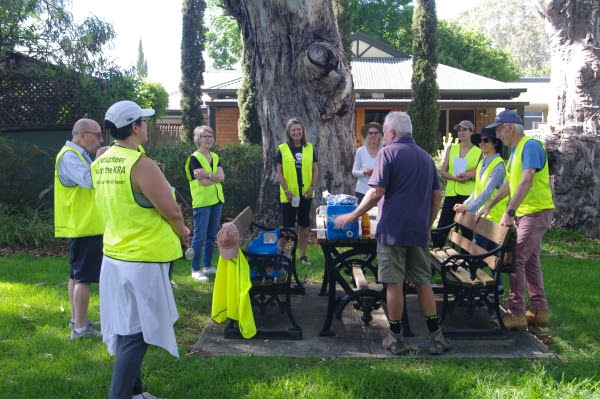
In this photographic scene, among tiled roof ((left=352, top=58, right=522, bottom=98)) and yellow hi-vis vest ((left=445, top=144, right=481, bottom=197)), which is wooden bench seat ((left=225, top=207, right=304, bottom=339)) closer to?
yellow hi-vis vest ((left=445, top=144, right=481, bottom=197))

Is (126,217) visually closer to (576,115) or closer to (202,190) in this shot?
(202,190)

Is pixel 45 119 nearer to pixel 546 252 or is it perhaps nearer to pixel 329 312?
pixel 329 312

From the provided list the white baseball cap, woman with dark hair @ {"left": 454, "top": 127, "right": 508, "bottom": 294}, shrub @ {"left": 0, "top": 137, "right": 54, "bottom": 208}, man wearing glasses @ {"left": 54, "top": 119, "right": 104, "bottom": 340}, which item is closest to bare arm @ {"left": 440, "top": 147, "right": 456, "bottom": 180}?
woman with dark hair @ {"left": 454, "top": 127, "right": 508, "bottom": 294}

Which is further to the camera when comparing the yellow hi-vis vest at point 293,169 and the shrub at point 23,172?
the shrub at point 23,172

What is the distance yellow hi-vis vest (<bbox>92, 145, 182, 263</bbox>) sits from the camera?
3354mm

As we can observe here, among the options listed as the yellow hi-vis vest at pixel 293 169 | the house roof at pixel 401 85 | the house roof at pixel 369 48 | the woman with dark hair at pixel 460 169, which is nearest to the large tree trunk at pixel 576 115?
the woman with dark hair at pixel 460 169

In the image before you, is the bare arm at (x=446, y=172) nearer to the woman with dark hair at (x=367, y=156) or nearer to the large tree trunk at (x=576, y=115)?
the woman with dark hair at (x=367, y=156)

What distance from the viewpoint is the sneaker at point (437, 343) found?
15.3 ft

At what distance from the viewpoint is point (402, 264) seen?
4562mm

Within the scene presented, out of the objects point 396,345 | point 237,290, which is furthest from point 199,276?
point 396,345

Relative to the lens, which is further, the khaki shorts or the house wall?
the house wall

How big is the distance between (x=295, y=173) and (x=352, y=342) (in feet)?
9.67

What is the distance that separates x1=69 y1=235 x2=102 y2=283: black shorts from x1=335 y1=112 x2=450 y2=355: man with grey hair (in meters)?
2.24

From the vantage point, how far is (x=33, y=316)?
5676 millimetres
